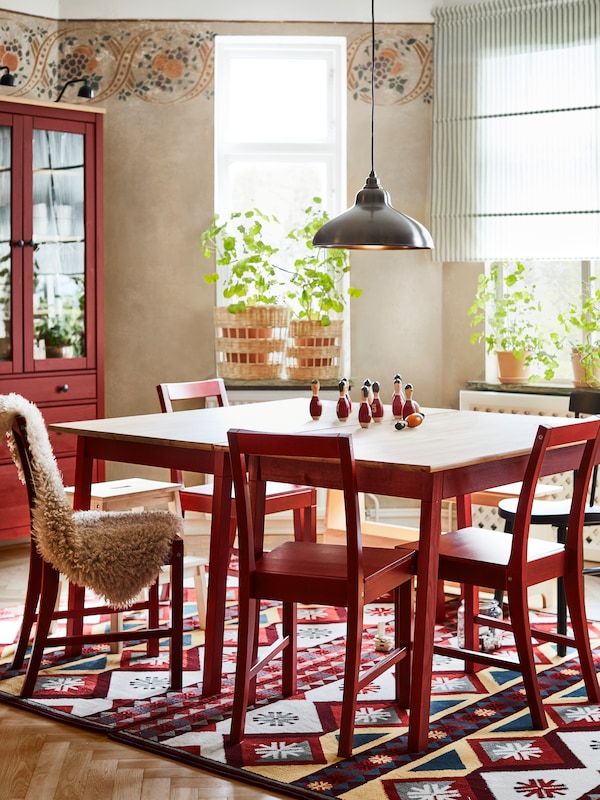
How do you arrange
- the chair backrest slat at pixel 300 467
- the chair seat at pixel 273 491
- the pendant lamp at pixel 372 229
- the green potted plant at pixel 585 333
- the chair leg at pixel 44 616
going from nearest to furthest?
1. the chair backrest slat at pixel 300 467
2. the chair leg at pixel 44 616
3. the pendant lamp at pixel 372 229
4. the chair seat at pixel 273 491
5. the green potted plant at pixel 585 333

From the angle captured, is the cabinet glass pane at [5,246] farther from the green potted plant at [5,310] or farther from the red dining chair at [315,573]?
the red dining chair at [315,573]

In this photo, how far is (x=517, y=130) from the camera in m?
5.09

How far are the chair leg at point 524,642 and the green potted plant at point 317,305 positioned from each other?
253cm

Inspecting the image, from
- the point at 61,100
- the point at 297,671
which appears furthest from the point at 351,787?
the point at 61,100

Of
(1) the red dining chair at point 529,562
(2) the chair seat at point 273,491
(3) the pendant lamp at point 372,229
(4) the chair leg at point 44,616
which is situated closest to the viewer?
(1) the red dining chair at point 529,562

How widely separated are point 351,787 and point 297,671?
35.6 inches

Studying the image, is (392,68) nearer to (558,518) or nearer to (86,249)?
(86,249)

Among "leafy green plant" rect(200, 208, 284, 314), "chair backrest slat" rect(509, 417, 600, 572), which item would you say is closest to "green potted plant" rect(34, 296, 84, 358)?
"leafy green plant" rect(200, 208, 284, 314)

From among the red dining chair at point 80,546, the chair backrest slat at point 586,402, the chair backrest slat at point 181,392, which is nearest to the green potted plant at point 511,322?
the chair backrest slat at point 586,402

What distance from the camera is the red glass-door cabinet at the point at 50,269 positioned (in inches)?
191

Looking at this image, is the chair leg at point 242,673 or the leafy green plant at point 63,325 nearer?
the chair leg at point 242,673

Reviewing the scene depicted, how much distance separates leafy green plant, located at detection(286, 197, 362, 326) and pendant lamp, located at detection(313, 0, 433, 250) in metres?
1.68

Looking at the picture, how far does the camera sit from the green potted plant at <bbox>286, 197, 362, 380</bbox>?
5.27 m

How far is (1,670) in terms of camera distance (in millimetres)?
3422
